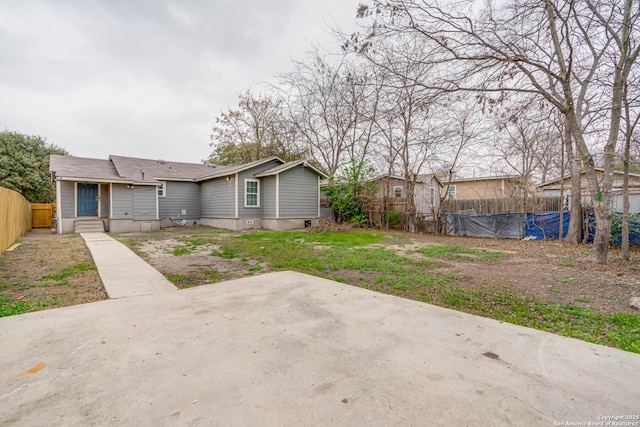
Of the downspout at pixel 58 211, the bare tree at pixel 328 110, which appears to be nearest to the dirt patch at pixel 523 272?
the downspout at pixel 58 211

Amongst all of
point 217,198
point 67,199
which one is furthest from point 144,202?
point 217,198

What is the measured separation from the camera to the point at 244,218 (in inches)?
554

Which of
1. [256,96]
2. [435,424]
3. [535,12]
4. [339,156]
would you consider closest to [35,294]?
[435,424]

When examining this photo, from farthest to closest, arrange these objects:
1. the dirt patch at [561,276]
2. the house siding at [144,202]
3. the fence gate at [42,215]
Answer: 1. the fence gate at [42,215]
2. the house siding at [144,202]
3. the dirt patch at [561,276]

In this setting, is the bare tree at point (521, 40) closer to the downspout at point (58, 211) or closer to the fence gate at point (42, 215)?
the downspout at point (58, 211)

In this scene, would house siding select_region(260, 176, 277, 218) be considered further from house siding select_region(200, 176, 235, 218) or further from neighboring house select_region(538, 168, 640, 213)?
neighboring house select_region(538, 168, 640, 213)

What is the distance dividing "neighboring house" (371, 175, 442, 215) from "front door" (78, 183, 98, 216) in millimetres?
13896

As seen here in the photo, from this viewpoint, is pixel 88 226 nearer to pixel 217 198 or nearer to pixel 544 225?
pixel 217 198

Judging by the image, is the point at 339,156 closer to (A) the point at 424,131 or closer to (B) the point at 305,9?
(A) the point at 424,131

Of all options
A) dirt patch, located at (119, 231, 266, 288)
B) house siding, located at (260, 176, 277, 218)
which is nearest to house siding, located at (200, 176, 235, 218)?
house siding, located at (260, 176, 277, 218)

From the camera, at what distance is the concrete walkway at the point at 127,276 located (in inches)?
165

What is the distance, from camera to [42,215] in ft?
52.2

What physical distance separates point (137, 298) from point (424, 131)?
41.5 feet

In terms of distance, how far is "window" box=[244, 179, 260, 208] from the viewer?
14.2 meters
